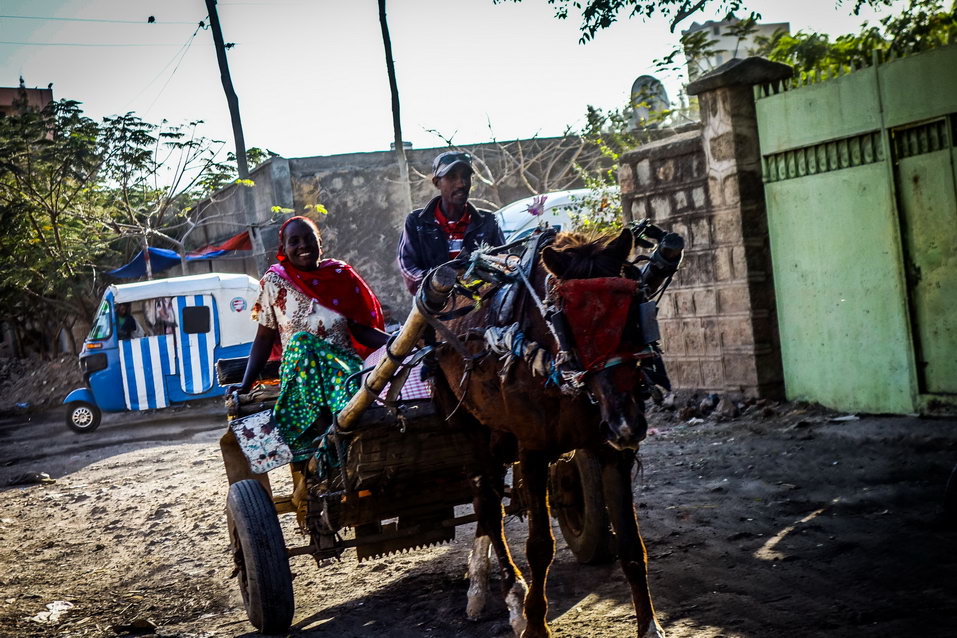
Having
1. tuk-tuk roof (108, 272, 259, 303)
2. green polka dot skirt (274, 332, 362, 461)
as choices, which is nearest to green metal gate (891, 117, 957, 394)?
green polka dot skirt (274, 332, 362, 461)

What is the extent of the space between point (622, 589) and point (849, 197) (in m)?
4.88

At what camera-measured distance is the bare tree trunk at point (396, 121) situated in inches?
854

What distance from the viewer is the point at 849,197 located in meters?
8.09

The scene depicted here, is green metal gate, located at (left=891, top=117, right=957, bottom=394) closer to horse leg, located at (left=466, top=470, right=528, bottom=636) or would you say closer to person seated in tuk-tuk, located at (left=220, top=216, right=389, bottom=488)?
horse leg, located at (left=466, top=470, right=528, bottom=636)

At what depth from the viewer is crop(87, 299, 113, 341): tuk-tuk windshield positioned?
16.1 meters

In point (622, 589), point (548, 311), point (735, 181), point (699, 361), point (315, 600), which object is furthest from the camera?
point (699, 361)

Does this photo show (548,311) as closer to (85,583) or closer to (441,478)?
(441,478)

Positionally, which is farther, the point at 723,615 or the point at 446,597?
the point at 446,597

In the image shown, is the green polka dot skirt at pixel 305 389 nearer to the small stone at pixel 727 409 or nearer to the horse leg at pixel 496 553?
the horse leg at pixel 496 553

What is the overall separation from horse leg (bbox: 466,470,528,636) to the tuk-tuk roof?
12.6 metres

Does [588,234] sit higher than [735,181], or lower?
lower

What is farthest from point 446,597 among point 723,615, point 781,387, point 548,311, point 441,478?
point 781,387

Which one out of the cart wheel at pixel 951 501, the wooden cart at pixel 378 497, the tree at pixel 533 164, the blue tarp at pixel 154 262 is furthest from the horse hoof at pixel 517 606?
the blue tarp at pixel 154 262

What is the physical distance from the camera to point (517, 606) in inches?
169
